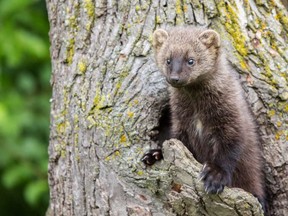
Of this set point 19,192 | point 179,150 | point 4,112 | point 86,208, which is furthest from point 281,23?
point 19,192

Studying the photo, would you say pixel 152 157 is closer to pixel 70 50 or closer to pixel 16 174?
pixel 70 50

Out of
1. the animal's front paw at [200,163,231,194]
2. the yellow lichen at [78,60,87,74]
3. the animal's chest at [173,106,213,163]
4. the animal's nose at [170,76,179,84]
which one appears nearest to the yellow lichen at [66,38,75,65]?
the yellow lichen at [78,60,87,74]

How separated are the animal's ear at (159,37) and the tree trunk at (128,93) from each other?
187mm

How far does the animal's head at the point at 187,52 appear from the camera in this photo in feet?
19.3

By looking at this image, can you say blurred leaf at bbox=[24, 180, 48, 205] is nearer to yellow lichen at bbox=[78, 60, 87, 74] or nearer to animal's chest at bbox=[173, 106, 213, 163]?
yellow lichen at bbox=[78, 60, 87, 74]

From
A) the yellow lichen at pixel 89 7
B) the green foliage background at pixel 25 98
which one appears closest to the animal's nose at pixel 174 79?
the yellow lichen at pixel 89 7

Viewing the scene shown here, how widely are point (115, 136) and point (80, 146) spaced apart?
1.19ft

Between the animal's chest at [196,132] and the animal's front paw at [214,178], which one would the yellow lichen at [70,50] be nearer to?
the animal's chest at [196,132]

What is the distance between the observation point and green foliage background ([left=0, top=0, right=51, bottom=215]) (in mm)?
8539

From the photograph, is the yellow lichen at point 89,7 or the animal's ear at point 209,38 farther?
the yellow lichen at point 89,7

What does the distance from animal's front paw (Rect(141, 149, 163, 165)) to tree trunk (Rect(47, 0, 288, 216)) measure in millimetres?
43

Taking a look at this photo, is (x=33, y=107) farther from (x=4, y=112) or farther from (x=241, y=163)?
(x=241, y=163)

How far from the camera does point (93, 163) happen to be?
20.2ft

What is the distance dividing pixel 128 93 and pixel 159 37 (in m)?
0.48
